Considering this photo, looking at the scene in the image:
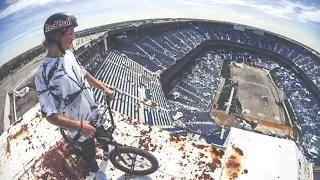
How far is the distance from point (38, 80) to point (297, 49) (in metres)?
37.0

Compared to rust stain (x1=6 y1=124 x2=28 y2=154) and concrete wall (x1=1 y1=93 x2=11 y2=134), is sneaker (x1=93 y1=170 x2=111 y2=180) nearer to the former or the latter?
rust stain (x1=6 y1=124 x2=28 y2=154)

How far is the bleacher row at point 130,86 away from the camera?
1625cm

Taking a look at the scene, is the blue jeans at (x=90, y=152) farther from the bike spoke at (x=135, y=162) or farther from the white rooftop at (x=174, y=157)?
the bike spoke at (x=135, y=162)

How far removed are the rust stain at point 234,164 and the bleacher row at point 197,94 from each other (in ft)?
44.5

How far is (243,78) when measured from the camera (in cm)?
2911

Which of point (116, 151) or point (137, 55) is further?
point (137, 55)

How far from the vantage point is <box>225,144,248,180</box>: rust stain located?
429cm

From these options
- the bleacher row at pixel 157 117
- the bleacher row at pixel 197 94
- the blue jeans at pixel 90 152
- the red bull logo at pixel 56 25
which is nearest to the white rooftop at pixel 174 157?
the blue jeans at pixel 90 152

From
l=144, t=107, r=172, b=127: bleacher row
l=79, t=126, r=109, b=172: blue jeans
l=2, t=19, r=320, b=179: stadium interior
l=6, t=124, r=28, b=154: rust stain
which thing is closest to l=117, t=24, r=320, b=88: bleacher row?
l=2, t=19, r=320, b=179: stadium interior

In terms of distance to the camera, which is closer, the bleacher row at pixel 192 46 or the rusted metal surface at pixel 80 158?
the rusted metal surface at pixel 80 158

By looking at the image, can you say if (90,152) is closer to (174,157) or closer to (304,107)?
(174,157)

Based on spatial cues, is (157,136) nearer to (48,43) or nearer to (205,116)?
(48,43)

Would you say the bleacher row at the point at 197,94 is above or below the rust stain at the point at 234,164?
below

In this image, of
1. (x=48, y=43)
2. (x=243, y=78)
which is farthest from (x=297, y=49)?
(x=48, y=43)
